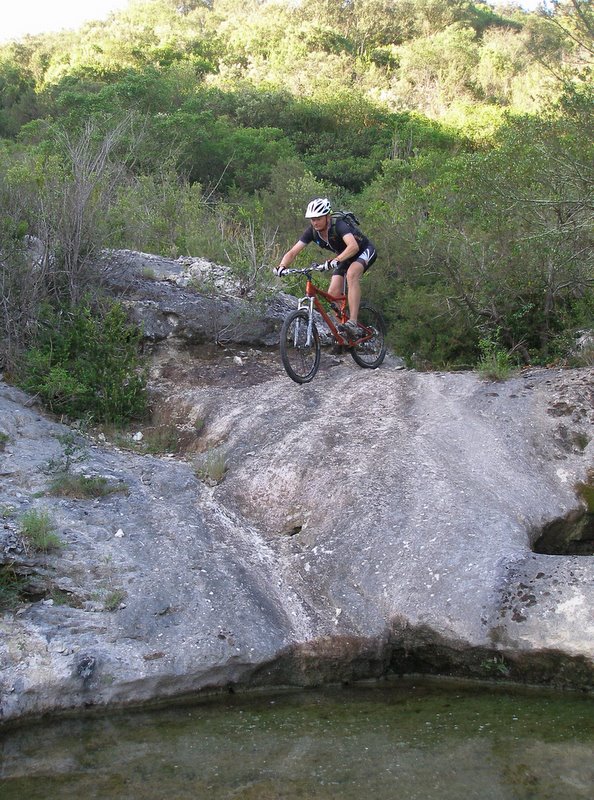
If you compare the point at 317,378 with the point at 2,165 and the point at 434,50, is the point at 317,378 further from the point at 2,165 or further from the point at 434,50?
the point at 434,50

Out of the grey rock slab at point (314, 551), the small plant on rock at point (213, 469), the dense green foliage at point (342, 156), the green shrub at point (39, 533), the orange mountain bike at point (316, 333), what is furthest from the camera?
the dense green foliage at point (342, 156)

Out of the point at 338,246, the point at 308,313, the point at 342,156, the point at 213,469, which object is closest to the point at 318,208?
the point at 338,246

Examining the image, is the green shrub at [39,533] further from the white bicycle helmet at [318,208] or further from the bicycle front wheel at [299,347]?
the white bicycle helmet at [318,208]

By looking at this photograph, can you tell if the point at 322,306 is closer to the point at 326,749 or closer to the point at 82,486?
the point at 82,486

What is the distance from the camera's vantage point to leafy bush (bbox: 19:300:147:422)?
10.1 m

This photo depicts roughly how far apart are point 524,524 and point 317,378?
3.83 m

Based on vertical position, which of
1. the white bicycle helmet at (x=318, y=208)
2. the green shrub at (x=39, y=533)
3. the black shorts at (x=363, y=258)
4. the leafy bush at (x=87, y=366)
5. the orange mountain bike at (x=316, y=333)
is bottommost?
the leafy bush at (x=87, y=366)

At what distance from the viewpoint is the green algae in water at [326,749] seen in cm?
505

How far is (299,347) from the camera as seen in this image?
9.98m

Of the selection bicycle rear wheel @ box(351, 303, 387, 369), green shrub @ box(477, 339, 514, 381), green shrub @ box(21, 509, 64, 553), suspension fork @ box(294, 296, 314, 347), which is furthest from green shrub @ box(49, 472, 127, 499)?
green shrub @ box(477, 339, 514, 381)

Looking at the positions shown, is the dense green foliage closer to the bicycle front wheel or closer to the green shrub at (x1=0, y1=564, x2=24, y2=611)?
the bicycle front wheel

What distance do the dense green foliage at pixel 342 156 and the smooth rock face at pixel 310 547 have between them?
8.73 ft

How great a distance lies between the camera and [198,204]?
57.0 feet

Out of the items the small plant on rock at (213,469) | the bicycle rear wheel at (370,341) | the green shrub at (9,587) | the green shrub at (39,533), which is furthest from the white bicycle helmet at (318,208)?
the green shrub at (9,587)
